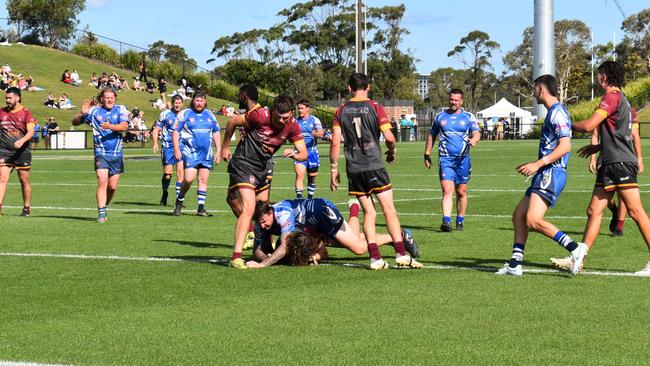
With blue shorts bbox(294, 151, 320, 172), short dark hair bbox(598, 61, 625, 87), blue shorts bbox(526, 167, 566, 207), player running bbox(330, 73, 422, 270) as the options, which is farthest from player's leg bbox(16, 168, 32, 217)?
short dark hair bbox(598, 61, 625, 87)

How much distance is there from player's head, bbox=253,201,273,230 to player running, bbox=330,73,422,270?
975 millimetres

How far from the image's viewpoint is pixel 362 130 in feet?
37.8

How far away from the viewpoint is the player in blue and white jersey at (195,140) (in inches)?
768

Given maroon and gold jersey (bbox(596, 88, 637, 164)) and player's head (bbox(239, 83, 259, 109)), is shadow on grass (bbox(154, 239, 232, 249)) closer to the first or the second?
player's head (bbox(239, 83, 259, 109))

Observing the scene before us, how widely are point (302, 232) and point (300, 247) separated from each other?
0.58 ft

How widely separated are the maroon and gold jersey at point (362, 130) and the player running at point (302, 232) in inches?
31.8

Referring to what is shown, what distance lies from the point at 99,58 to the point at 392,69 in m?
39.7

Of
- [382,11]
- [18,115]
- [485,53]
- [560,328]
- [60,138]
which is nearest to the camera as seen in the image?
[560,328]

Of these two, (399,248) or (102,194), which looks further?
(102,194)

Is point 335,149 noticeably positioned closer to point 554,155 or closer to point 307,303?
point 554,155

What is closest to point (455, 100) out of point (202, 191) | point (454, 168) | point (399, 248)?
point (454, 168)

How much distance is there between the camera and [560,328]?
26.4 ft

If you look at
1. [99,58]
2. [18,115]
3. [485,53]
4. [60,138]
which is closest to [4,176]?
[18,115]

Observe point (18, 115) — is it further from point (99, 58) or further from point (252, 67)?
point (252, 67)
